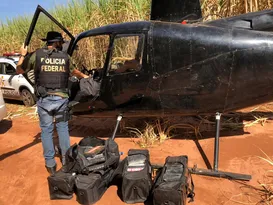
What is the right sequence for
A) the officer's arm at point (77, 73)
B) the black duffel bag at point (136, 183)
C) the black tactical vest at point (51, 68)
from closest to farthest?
the black duffel bag at point (136, 183)
the black tactical vest at point (51, 68)
the officer's arm at point (77, 73)

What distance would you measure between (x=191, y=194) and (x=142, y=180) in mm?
664

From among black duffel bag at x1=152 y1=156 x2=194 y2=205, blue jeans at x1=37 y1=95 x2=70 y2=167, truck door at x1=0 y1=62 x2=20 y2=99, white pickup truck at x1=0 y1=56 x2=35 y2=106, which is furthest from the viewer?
truck door at x1=0 y1=62 x2=20 y2=99

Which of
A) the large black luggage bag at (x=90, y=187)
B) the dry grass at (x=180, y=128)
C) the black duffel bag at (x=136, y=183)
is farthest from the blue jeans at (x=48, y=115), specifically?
the dry grass at (x=180, y=128)

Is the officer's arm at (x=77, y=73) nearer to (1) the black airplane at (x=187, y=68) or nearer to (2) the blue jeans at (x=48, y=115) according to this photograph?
(1) the black airplane at (x=187, y=68)

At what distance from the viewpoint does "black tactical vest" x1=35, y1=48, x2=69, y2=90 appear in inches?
167

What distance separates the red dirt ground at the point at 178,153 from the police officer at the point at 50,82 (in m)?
0.54

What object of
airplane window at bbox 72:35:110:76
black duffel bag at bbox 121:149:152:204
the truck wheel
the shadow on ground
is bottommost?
the shadow on ground

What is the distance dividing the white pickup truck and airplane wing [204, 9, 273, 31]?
665 cm

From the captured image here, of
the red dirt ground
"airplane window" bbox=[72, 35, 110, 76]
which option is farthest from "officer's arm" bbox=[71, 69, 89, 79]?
"airplane window" bbox=[72, 35, 110, 76]

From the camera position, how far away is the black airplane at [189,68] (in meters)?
4.27

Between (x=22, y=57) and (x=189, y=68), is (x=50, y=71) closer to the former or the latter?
(x=22, y=57)

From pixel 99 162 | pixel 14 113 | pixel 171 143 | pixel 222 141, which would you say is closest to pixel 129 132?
pixel 171 143

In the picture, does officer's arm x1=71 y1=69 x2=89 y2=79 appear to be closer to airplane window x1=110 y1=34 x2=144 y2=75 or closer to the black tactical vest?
the black tactical vest

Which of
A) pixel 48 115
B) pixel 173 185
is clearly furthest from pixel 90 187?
pixel 48 115
